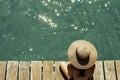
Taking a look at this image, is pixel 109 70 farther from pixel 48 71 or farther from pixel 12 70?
pixel 12 70

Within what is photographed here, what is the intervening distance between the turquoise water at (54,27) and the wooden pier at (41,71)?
221 cm

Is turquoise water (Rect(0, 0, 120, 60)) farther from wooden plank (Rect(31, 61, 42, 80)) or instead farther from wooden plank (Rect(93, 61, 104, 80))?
wooden plank (Rect(93, 61, 104, 80))

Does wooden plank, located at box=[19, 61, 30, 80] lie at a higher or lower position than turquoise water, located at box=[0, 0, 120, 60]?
lower

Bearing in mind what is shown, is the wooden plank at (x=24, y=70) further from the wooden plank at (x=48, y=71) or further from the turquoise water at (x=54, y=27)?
the turquoise water at (x=54, y=27)

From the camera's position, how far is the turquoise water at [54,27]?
10.5m

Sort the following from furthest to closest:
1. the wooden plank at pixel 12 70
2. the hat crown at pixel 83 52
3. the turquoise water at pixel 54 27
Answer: the turquoise water at pixel 54 27 → the wooden plank at pixel 12 70 → the hat crown at pixel 83 52

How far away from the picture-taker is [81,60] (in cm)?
695

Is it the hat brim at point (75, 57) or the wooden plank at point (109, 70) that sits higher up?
the hat brim at point (75, 57)

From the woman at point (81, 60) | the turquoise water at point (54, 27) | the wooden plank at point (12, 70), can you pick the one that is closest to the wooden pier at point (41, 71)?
the wooden plank at point (12, 70)

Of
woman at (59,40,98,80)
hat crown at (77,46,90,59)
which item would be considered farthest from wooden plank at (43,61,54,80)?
hat crown at (77,46,90,59)

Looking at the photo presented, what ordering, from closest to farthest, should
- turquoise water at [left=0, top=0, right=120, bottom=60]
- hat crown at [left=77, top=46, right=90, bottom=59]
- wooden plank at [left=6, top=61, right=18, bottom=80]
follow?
hat crown at [left=77, top=46, right=90, bottom=59]
wooden plank at [left=6, top=61, right=18, bottom=80]
turquoise water at [left=0, top=0, right=120, bottom=60]

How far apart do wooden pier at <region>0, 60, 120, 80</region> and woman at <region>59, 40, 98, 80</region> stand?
0.67 meters

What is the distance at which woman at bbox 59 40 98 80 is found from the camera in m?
6.90

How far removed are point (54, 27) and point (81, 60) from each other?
414cm
